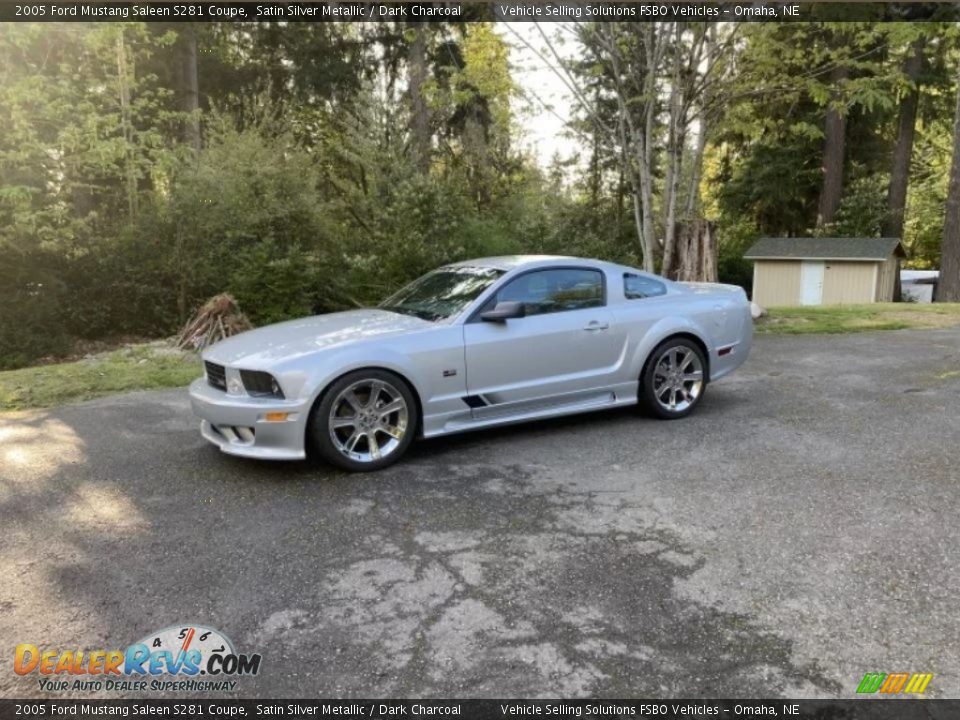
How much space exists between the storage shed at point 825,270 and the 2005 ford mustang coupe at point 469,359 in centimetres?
1986

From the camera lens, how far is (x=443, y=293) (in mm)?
5766

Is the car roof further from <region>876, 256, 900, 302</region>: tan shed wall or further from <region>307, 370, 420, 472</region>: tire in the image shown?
<region>876, 256, 900, 302</region>: tan shed wall

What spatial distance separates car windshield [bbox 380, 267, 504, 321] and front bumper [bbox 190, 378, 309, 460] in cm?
139

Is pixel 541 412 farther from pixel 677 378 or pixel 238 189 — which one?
pixel 238 189

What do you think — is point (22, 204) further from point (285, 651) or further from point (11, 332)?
point (285, 651)

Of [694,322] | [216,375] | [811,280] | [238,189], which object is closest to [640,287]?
[694,322]

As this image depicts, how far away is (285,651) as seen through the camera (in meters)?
2.74

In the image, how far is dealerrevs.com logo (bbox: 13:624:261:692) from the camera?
8.43 ft

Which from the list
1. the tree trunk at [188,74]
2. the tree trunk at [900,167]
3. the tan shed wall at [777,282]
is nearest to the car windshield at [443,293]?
the tree trunk at [188,74]

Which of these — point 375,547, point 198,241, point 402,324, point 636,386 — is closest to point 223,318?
point 198,241

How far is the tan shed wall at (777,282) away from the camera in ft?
81.0

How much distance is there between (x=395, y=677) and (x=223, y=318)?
8.81 meters
